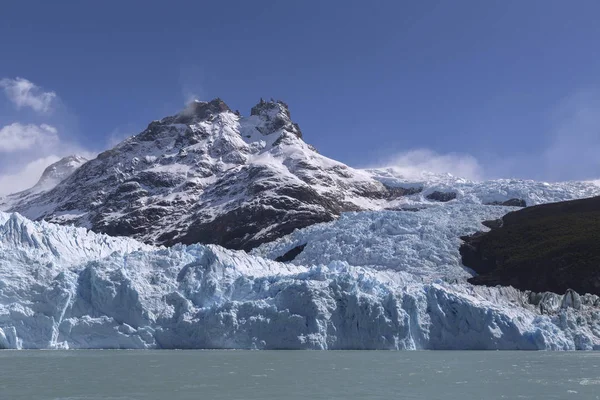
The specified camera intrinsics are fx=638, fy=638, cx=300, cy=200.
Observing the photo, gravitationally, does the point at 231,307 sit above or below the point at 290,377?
above

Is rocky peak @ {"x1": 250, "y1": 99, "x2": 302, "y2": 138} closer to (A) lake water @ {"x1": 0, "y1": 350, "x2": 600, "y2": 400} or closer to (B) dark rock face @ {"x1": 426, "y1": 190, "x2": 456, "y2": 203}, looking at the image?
(B) dark rock face @ {"x1": 426, "y1": 190, "x2": 456, "y2": 203}

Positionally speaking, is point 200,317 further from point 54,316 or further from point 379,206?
point 379,206

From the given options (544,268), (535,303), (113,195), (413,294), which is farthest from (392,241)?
(113,195)

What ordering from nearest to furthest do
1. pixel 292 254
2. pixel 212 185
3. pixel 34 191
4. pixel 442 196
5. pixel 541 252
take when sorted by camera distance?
pixel 541 252
pixel 292 254
pixel 442 196
pixel 212 185
pixel 34 191

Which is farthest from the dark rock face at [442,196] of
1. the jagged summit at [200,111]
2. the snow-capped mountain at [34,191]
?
the snow-capped mountain at [34,191]

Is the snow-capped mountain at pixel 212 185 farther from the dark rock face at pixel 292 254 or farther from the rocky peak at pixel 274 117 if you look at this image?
the dark rock face at pixel 292 254

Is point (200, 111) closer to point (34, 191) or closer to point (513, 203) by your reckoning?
point (34, 191)

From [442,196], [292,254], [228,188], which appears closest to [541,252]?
[292,254]
